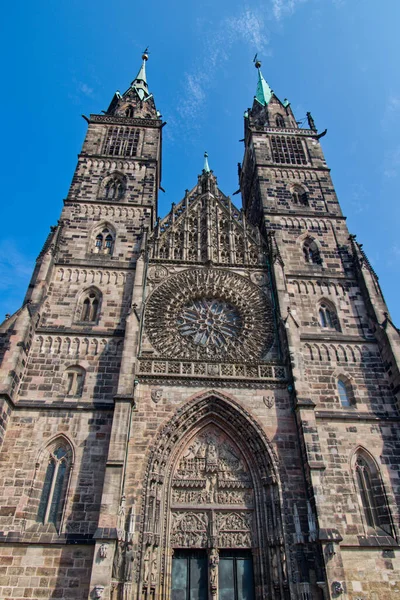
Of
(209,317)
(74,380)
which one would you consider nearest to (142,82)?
(209,317)

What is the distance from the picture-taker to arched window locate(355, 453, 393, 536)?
12.7m

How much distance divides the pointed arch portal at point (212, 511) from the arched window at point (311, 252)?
8391mm

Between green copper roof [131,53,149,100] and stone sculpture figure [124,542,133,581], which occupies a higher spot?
green copper roof [131,53,149,100]

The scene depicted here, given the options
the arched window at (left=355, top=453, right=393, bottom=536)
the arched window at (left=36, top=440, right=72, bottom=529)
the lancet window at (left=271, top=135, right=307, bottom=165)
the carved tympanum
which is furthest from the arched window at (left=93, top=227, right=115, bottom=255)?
the arched window at (left=355, top=453, right=393, bottom=536)

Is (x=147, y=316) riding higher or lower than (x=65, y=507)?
higher

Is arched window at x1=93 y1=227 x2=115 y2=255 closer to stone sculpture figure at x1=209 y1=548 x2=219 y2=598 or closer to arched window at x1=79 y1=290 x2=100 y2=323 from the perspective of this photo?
arched window at x1=79 y1=290 x2=100 y2=323

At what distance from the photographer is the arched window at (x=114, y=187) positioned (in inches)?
830

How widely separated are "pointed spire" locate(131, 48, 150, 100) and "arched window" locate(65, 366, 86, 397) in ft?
67.0

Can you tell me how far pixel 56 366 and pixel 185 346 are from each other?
4512 mm

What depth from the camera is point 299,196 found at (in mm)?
22203

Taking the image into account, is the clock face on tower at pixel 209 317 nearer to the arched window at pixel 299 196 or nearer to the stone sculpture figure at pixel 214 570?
the stone sculpture figure at pixel 214 570

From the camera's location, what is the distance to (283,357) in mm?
15352

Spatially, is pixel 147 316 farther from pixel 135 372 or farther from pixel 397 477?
pixel 397 477

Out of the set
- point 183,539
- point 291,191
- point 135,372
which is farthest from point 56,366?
point 291,191
